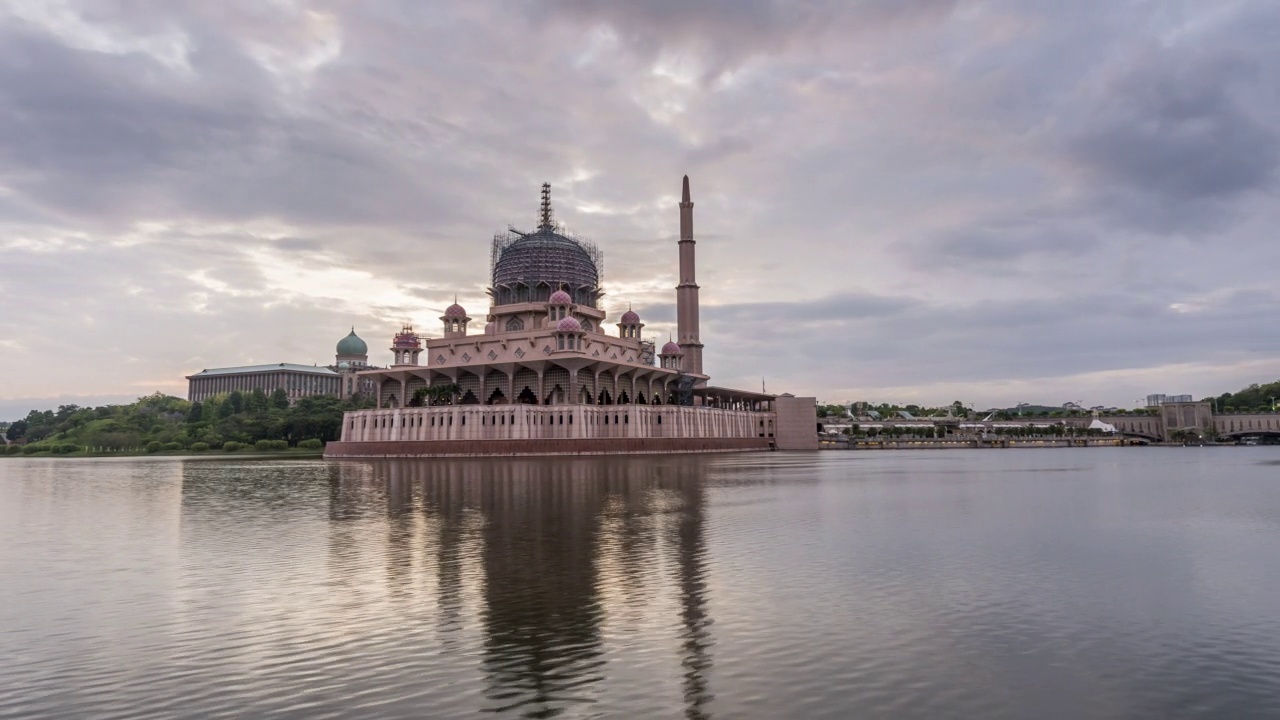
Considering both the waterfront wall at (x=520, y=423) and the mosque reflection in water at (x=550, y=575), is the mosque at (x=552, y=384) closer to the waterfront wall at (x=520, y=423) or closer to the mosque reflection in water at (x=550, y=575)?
the waterfront wall at (x=520, y=423)

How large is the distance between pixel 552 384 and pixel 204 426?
89.1m

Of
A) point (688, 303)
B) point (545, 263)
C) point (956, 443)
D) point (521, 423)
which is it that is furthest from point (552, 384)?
point (956, 443)

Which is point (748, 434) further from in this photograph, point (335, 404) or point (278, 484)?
point (278, 484)

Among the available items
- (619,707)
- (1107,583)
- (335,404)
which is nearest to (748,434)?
(335,404)

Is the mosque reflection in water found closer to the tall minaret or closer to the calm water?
the calm water

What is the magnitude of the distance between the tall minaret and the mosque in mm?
199

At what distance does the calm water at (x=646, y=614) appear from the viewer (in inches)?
375

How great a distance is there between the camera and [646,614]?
44.0 feet

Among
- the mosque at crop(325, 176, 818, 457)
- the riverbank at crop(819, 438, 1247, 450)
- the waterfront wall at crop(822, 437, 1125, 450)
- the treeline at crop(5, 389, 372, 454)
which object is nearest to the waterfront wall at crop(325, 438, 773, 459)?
the mosque at crop(325, 176, 818, 457)

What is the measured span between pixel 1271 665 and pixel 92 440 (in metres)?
182

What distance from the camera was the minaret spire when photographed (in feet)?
438

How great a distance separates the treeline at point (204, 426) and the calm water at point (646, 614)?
123 m

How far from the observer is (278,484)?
155ft

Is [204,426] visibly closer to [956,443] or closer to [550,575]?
[956,443]
